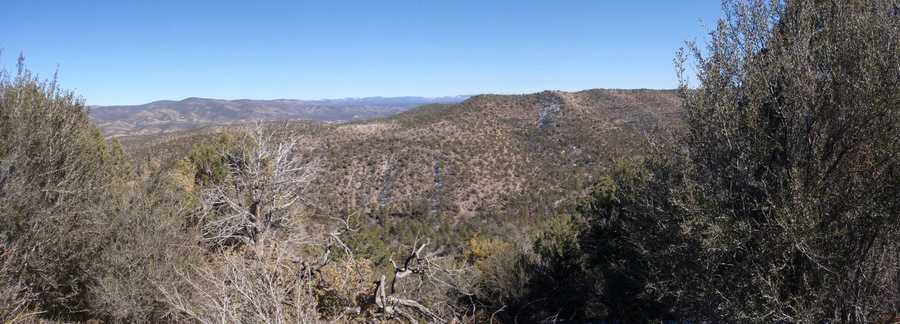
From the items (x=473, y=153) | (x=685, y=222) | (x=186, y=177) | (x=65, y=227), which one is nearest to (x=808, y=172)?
(x=685, y=222)

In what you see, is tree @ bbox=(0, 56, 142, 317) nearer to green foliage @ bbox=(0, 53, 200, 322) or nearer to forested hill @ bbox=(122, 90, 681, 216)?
green foliage @ bbox=(0, 53, 200, 322)

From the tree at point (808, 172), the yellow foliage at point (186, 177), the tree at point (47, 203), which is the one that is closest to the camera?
the tree at point (808, 172)

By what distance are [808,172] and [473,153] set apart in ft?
146

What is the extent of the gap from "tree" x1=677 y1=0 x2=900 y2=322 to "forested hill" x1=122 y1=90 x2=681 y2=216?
28629 mm

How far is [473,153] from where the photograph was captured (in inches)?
1961

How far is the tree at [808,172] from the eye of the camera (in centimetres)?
491

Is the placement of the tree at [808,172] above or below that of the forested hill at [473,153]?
above

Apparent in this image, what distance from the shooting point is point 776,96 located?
236 inches

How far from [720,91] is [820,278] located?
3.02 metres

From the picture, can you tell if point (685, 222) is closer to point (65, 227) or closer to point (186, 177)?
point (65, 227)

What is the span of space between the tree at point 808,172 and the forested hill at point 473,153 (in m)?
28.6

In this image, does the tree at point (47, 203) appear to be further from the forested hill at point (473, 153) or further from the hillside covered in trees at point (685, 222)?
the forested hill at point (473, 153)

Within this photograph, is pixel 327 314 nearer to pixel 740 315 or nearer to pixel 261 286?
pixel 261 286

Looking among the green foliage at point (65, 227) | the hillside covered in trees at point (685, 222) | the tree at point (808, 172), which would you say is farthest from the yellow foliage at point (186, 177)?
the tree at point (808, 172)
